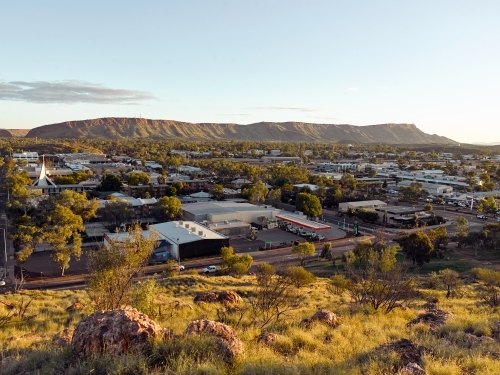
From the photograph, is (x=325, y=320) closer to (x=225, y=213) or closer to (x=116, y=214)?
(x=225, y=213)

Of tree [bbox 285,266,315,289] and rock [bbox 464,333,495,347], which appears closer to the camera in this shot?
rock [bbox 464,333,495,347]

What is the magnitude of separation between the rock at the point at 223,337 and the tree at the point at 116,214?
40.6 meters

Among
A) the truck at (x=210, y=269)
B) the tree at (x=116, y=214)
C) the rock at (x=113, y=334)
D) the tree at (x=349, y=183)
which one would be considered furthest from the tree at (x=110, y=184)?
the rock at (x=113, y=334)

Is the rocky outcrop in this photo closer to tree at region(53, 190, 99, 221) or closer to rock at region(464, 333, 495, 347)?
rock at region(464, 333, 495, 347)

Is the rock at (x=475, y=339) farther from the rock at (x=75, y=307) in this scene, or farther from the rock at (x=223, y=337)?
the rock at (x=75, y=307)

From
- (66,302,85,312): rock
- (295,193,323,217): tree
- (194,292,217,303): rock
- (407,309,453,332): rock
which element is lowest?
(295,193,323,217): tree

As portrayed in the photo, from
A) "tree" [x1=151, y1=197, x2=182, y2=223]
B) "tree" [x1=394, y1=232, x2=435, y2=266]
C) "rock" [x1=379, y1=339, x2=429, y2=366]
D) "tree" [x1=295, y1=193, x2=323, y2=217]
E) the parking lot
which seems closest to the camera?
"rock" [x1=379, y1=339, x2=429, y2=366]

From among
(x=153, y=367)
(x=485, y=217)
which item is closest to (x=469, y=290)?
(x=153, y=367)

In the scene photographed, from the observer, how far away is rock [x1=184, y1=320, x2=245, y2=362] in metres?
6.87

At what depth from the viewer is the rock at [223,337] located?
22.5 feet

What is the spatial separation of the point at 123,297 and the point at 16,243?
31845 mm

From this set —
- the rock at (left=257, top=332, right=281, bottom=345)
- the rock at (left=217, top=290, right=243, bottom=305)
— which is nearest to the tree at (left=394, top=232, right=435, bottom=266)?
the rock at (left=217, top=290, right=243, bottom=305)

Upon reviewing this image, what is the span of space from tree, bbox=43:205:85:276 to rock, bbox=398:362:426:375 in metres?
29.9

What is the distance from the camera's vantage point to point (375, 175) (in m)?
96.6
